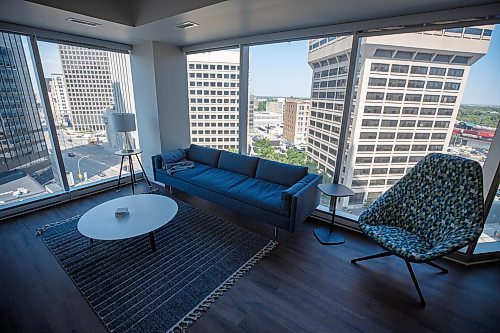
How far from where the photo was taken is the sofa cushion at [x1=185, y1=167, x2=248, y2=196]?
3145mm

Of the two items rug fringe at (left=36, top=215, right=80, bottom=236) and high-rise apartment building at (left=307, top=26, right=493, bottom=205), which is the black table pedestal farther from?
rug fringe at (left=36, top=215, right=80, bottom=236)

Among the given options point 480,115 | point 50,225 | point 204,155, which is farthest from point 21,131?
point 480,115

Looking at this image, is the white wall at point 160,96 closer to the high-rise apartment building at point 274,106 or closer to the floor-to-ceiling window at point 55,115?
the floor-to-ceiling window at point 55,115

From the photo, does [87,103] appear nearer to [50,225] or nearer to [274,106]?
[50,225]

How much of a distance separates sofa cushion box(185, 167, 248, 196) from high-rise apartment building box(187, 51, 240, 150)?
686mm

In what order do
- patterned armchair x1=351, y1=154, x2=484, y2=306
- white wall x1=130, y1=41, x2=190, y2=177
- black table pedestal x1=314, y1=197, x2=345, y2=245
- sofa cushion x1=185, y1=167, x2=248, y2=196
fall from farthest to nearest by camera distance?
1. white wall x1=130, y1=41, x2=190, y2=177
2. sofa cushion x1=185, y1=167, x2=248, y2=196
3. black table pedestal x1=314, y1=197, x2=345, y2=245
4. patterned armchair x1=351, y1=154, x2=484, y2=306

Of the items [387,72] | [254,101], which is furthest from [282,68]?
[387,72]

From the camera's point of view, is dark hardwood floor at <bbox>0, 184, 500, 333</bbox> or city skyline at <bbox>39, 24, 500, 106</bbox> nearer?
dark hardwood floor at <bbox>0, 184, 500, 333</bbox>

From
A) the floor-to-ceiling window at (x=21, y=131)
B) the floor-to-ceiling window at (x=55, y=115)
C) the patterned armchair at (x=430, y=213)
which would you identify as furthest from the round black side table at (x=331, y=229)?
the floor-to-ceiling window at (x=21, y=131)

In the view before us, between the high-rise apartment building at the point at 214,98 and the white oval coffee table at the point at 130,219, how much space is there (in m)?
1.78

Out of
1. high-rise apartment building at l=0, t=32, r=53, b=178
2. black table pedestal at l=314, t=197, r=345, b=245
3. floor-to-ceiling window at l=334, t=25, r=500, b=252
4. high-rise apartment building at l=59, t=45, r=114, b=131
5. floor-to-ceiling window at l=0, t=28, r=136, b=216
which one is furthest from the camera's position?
high-rise apartment building at l=59, t=45, r=114, b=131

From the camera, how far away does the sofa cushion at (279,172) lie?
3092 millimetres

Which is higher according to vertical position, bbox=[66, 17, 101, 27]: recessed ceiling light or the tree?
bbox=[66, 17, 101, 27]: recessed ceiling light

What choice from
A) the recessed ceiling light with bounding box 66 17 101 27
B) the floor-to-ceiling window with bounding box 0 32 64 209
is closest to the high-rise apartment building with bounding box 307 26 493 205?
the recessed ceiling light with bounding box 66 17 101 27
